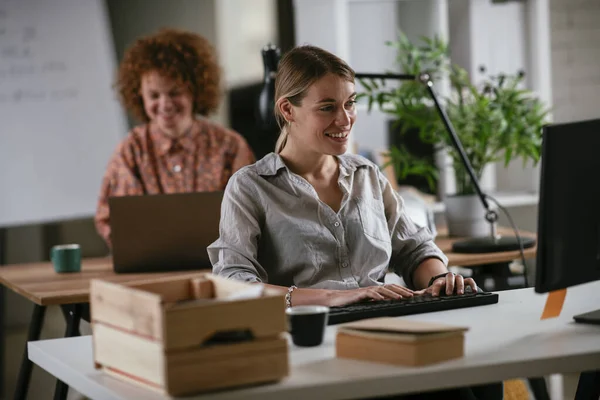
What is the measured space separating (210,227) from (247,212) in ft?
2.42

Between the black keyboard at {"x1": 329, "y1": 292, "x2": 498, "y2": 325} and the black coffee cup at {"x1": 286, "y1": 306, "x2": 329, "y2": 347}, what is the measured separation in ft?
0.57

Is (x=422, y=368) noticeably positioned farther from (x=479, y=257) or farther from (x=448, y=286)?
(x=479, y=257)

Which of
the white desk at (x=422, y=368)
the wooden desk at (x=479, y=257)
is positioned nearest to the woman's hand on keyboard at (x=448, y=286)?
the white desk at (x=422, y=368)

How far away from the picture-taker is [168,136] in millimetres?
3830

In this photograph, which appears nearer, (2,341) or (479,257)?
(479,257)

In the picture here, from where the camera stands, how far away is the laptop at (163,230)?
2924 mm

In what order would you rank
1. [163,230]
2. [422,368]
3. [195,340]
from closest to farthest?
1. [195,340]
2. [422,368]
3. [163,230]

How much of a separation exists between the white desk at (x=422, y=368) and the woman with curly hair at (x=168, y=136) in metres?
1.96

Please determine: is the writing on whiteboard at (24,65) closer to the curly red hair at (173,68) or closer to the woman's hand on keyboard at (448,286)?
the curly red hair at (173,68)

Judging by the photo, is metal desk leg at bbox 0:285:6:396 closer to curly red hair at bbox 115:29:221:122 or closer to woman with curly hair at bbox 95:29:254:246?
woman with curly hair at bbox 95:29:254:246

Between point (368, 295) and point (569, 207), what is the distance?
468 millimetres

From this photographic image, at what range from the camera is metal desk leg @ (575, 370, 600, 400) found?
78.4 inches

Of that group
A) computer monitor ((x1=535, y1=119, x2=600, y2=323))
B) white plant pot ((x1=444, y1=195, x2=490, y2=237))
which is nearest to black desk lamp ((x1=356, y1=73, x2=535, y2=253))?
white plant pot ((x1=444, y1=195, x2=490, y2=237))

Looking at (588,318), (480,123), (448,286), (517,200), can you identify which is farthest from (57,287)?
(517,200)
